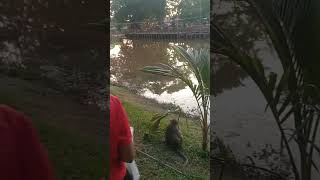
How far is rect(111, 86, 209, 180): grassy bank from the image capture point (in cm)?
198

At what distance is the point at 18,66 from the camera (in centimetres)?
174

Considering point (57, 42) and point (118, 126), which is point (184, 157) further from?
point (57, 42)

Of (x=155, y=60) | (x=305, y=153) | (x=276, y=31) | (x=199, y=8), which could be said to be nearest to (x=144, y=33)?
(x=155, y=60)

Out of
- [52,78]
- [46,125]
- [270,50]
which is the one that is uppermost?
[270,50]

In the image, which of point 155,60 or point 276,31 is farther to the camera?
point 155,60

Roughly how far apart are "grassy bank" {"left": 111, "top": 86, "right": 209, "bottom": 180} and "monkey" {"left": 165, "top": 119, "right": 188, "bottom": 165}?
0.02 m

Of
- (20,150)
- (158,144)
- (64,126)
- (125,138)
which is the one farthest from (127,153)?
(20,150)

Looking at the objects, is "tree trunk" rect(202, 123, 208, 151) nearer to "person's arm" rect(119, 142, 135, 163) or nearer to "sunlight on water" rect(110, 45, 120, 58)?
"person's arm" rect(119, 142, 135, 163)

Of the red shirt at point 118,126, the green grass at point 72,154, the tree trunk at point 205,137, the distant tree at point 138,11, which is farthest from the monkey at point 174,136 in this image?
the distant tree at point 138,11

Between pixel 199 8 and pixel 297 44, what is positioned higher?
pixel 199 8

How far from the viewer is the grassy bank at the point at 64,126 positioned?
1.74m

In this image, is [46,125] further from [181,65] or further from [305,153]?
[305,153]

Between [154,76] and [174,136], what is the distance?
0.31 m

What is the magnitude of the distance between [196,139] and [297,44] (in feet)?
2.10
